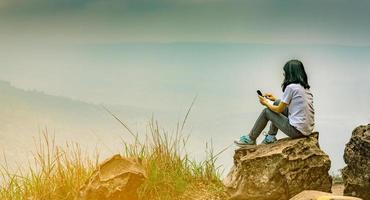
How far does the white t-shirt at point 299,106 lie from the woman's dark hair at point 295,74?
61 millimetres

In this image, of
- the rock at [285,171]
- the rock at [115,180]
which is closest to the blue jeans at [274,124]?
the rock at [285,171]

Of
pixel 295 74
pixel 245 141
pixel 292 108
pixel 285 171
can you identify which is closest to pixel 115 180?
pixel 245 141

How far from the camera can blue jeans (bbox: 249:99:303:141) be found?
19.6 ft

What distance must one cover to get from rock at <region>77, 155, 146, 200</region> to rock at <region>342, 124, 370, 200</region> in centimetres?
198

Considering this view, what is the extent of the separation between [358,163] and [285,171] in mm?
699

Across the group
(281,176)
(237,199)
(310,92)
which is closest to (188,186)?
(237,199)

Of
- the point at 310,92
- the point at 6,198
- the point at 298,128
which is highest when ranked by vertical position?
the point at 310,92

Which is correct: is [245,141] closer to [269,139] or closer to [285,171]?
[269,139]

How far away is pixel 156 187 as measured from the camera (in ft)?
20.6

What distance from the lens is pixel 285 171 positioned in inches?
230

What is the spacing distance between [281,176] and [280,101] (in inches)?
28.6

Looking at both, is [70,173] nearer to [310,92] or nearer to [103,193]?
[103,193]

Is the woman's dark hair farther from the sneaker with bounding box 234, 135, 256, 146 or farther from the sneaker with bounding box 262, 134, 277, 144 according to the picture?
the sneaker with bounding box 234, 135, 256, 146

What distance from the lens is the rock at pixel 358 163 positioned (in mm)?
5793
